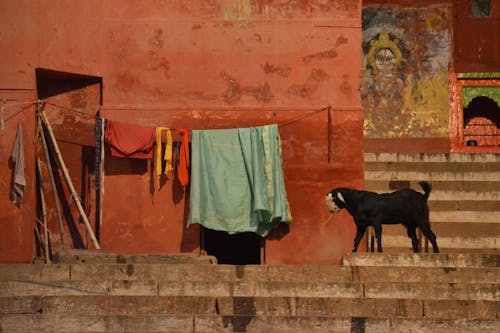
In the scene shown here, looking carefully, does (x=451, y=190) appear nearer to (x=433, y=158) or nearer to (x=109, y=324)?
(x=433, y=158)

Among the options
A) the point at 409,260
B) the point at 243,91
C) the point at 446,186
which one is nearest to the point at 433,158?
the point at 446,186

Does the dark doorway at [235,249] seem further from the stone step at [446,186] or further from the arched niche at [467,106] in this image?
the arched niche at [467,106]

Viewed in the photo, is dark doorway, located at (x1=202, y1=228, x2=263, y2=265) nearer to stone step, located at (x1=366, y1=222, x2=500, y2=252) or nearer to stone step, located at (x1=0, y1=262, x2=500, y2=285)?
stone step, located at (x1=366, y1=222, x2=500, y2=252)

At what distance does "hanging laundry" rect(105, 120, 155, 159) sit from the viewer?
1694 cm

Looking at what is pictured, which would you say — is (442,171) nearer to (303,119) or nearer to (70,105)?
(303,119)

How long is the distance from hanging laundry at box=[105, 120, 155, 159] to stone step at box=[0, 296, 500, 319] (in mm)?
3982

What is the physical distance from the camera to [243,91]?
17.4 m

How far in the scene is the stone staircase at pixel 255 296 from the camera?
1279 cm

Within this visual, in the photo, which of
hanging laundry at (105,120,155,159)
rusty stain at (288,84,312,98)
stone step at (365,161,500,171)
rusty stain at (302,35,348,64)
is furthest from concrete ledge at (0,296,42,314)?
stone step at (365,161,500,171)

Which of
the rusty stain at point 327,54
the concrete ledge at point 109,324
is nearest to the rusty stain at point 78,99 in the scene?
the rusty stain at point 327,54

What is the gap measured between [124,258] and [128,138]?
7.99 feet

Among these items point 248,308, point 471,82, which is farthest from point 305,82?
point 471,82

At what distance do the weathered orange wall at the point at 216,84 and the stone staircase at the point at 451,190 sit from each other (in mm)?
1753

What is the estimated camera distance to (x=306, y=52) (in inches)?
687
